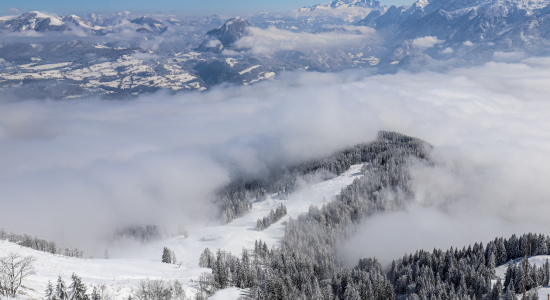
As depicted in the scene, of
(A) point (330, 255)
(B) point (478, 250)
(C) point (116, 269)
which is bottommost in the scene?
(A) point (330, 255)

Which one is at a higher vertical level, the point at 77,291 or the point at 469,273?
the point at 77,291

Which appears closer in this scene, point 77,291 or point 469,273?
point 77,291

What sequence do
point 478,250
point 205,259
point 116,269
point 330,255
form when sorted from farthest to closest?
point 330,255
point 205,259
point 478,250
point 116,269

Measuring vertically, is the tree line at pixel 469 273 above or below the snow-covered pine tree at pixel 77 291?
below

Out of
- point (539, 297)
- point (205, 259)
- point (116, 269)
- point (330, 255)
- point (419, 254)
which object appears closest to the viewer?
point (539, 297)

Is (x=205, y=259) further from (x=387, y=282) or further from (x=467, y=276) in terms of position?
(x=467, y=276)

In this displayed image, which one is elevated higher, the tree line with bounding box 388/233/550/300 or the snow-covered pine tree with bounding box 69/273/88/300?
the snow-covered pine tree with bounding box 69/273/88/300

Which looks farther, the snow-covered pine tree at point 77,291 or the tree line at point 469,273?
the tree line at point 469,273

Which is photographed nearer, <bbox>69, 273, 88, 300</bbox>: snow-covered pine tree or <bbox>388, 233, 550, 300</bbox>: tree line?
<bbox>69, 273, 88, 300</bbox>: snow-covered pine tree

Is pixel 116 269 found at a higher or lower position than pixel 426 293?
higher

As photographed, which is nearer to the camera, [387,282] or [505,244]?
[387,282]

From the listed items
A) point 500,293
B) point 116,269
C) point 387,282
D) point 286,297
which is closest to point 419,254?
point 387,282
